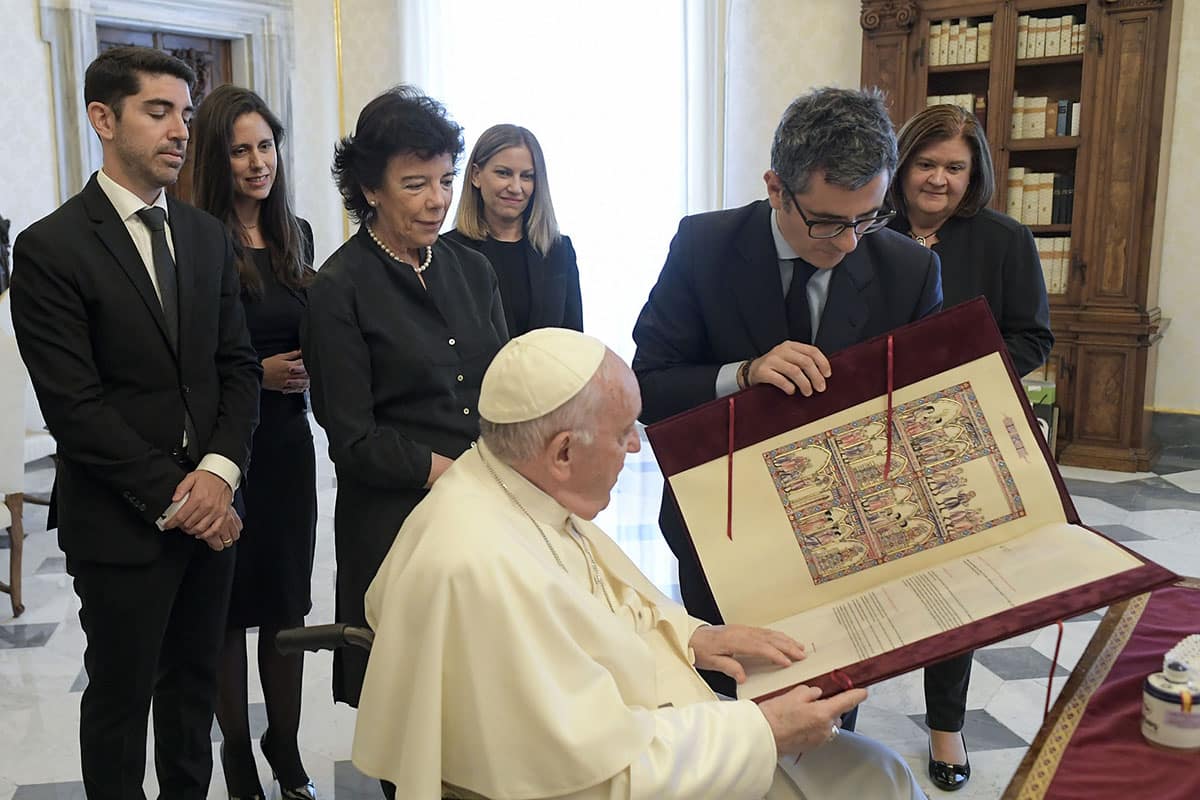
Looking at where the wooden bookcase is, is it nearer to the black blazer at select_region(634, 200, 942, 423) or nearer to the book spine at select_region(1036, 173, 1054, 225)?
the book spine at select_region(1036, 173, 1054, 225)

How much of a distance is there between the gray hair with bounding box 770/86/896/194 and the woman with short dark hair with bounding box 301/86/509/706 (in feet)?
2.62

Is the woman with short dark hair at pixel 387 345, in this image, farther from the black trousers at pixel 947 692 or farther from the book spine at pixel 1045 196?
the book spine at pixel 1045 196

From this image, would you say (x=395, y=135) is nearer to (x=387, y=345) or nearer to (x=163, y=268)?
(x=387, y=345)

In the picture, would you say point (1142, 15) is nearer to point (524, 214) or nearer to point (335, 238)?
point (524, 214)

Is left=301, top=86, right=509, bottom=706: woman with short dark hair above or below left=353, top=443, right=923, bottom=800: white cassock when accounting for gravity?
above

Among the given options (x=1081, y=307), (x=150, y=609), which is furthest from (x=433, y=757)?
(x=1081, y=307)

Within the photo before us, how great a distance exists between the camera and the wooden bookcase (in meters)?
5.94

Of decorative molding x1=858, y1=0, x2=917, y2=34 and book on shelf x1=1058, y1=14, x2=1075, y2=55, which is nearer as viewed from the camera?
book on shelf x1=1058, y1=14, x2=1075, y2=55

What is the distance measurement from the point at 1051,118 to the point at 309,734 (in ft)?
A: 17.5

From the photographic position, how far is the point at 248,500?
276cm

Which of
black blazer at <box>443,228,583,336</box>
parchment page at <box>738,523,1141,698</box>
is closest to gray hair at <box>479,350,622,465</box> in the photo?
parchment page at <box>738,523,1141,698</box>

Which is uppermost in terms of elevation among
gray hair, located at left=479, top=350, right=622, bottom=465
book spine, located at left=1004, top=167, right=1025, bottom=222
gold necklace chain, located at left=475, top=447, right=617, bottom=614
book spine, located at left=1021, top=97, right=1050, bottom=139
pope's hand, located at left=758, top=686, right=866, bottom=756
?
book spine, located at left=1021, top=97, right=1050, bottom=139

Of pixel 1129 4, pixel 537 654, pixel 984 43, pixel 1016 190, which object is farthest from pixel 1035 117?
pixel 537 654

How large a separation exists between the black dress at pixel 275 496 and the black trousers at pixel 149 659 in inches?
10.1
